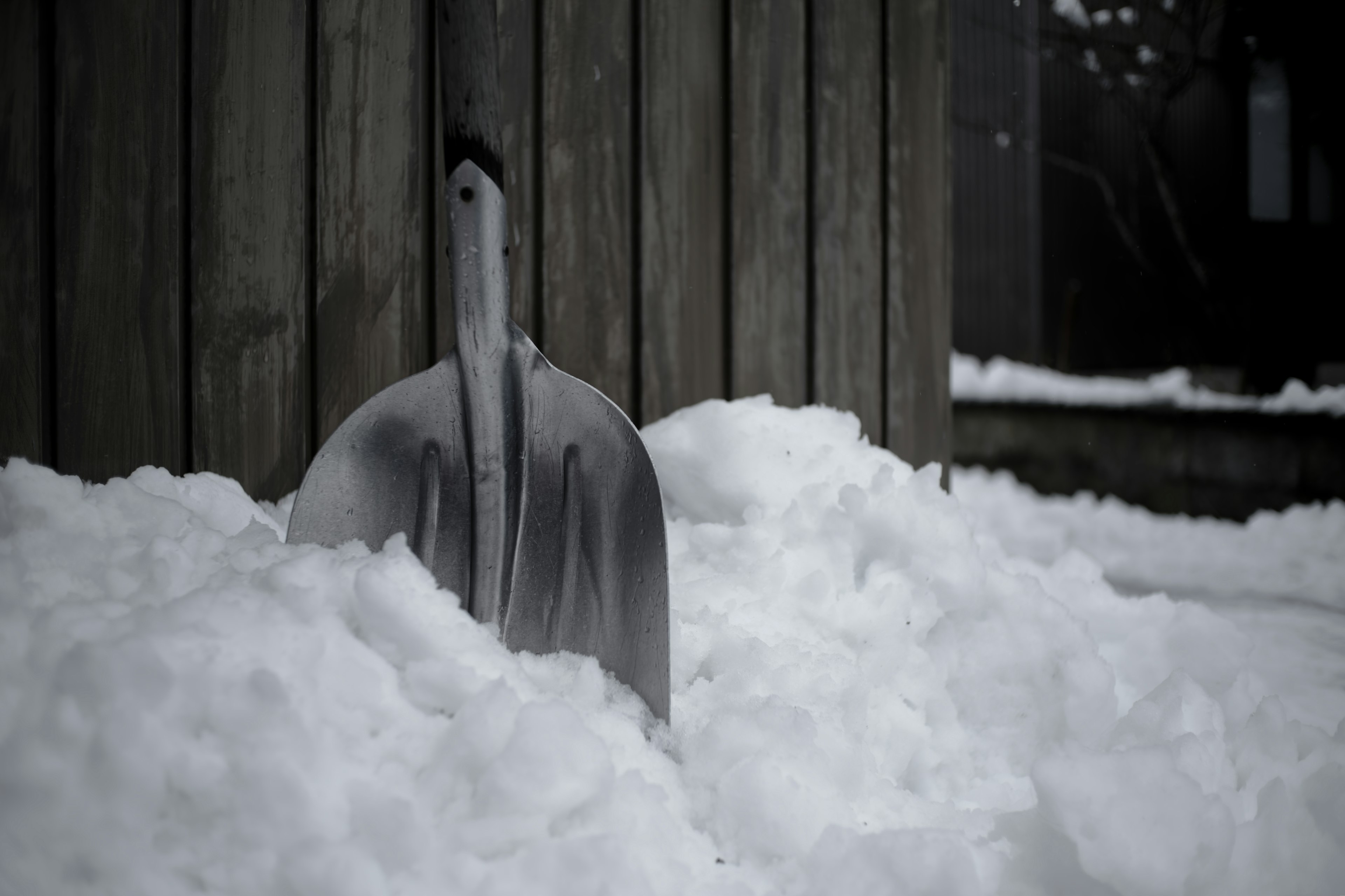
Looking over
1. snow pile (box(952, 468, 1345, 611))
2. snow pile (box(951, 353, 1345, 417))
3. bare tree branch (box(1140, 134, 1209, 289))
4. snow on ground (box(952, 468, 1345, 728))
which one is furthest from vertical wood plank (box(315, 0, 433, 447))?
bare tree branch (box(1140, 134, 1209, 289))

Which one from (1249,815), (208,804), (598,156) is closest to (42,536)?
(208,804)

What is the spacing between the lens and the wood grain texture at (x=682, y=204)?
53.3 inches

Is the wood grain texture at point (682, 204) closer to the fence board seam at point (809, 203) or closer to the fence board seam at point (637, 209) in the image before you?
the fence board seam at point (637, 209)

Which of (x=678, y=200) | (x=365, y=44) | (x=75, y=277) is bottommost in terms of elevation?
(x=75, y=277)

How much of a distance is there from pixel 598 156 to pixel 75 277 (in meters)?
→ 0.70

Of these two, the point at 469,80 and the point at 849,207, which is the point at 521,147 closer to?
the point at 469,80

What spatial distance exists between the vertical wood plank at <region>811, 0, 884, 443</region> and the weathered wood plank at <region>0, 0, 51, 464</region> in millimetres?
1071

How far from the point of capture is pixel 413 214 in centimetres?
122

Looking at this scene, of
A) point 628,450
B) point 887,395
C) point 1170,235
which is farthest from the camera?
point 1170,235

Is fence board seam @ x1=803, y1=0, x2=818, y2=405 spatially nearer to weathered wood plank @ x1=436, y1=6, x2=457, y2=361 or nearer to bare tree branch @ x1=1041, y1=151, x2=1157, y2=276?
weathered wood plank @ x1=436, y1=6, x2=457, y2=361

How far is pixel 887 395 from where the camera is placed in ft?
4.99

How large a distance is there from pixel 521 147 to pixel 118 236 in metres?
0.53

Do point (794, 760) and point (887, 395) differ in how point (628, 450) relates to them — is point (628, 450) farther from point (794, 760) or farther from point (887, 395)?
point (887, 395)

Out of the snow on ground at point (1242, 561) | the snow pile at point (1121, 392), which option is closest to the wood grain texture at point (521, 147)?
the snow on ground at point (1242, 561)
